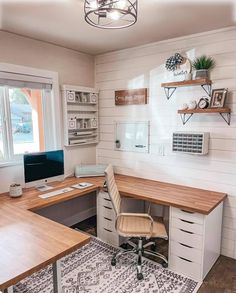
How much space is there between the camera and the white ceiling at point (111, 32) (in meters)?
1.93

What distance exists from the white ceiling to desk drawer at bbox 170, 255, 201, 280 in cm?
229

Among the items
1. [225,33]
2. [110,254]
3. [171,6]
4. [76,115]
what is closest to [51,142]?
[76,115]

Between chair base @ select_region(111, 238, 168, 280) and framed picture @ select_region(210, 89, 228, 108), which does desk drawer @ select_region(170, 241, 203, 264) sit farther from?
framed picture @ select_region(210, 89, 228, 108)

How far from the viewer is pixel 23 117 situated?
9.44 ft

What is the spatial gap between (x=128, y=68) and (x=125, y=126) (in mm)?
791

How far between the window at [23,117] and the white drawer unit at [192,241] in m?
1.86

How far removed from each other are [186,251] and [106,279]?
813 millimetres

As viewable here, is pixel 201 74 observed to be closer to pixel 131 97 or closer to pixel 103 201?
pixel 131 97

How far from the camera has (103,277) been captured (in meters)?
2.29

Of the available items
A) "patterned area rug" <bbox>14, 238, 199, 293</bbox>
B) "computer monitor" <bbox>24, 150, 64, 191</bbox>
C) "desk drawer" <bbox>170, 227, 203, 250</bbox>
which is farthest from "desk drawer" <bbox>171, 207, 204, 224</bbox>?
"computer monitor" <bbox>24, 150, 64, 191</bbox>

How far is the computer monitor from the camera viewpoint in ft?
8.46

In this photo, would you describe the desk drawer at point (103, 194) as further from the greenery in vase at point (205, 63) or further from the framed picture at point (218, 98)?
the greenery in vase at point (205, 63)

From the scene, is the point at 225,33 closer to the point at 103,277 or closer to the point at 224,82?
the point at 224,82

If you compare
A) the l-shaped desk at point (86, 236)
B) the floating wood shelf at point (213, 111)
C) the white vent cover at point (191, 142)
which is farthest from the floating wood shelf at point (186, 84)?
the l-shaped desk at point (86, 236)
